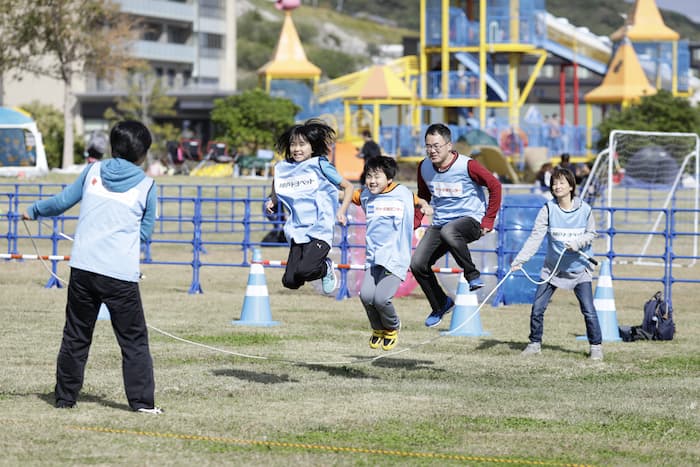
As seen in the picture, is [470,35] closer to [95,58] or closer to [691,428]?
[95,58]

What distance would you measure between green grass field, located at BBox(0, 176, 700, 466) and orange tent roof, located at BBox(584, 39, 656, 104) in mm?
38634

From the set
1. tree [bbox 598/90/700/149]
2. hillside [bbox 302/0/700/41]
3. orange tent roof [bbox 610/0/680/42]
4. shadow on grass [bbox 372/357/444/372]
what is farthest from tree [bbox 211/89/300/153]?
hillside [bbox 302/0/700/41]

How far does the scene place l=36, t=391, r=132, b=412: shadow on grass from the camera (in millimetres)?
9016

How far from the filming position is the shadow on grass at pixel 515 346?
42.3 ft

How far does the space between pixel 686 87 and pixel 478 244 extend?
135 ft

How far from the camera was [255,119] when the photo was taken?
181 feet

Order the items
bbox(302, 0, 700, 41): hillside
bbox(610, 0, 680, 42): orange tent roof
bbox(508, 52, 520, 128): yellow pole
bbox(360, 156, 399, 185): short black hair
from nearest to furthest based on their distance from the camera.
→ bbox(360, 156, 399, 185): short black hair
bbox(508, 52, 520, 128): yellow pole
bbox(610, 0, 680, 42): orange tent roof
bbox(302, 0, 700, 41): hillside

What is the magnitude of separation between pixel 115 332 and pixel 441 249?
10.8ft

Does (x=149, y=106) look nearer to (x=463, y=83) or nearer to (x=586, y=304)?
(x=463, y=83)

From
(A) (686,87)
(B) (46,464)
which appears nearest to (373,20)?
(A) (686,87)

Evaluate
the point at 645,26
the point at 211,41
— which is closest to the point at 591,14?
the point at 211,41

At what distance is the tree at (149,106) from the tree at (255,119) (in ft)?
33.8

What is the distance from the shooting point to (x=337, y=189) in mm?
9984

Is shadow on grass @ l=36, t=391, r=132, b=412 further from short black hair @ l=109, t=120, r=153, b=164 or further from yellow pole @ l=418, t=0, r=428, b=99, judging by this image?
yellow pole @ l=418, t=0, r=428, b=99
